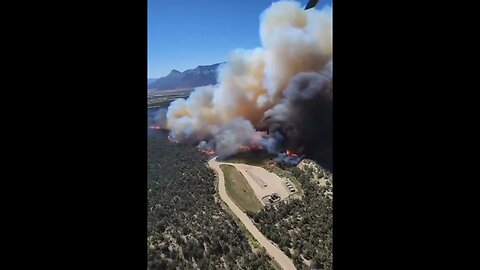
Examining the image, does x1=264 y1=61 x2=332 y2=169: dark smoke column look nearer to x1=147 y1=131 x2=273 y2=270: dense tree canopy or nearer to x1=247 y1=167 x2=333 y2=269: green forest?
x1=247 y1=167 x2=333 y2=269: green forest

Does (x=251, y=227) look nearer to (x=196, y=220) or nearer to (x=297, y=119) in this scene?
(x=196, y=220)

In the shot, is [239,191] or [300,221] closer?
[300,221]

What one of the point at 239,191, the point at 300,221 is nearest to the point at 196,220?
the point at 239,191

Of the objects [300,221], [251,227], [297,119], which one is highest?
[297,119]

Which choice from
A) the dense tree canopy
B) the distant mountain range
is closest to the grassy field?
the dense tree canopy
